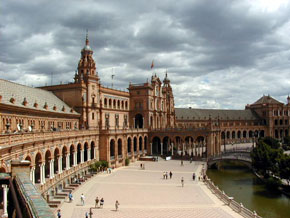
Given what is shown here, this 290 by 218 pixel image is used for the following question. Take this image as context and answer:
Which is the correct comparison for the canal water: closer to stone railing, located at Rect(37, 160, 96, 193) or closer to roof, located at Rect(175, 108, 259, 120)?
stone railing, located at Rect(37, 160, 96, 193)

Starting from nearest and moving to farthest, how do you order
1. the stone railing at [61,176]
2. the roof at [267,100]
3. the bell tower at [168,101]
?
the stone railing at [61,176] → the bell tower at [168,101] → the roof at [267,100]

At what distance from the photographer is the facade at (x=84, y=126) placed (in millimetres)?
36500

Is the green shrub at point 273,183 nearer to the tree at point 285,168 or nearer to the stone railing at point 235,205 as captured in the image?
the tree at point 285,168

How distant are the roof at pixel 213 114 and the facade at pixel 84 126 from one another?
5.10 feet

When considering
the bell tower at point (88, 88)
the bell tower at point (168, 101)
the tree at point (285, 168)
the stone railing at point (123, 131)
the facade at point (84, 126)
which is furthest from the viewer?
the bell tower at point (168, 101)

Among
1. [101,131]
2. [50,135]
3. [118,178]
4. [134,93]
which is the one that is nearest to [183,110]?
[134,93]

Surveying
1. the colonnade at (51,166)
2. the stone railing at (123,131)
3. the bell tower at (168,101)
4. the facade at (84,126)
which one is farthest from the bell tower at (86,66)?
the bell tower at (168,101)

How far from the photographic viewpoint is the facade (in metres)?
36.5

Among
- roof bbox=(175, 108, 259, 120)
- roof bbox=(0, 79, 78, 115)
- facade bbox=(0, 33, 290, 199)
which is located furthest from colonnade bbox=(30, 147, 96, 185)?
roof bbox=(175, 108, 259, 120)

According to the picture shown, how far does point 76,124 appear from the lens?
63969mm

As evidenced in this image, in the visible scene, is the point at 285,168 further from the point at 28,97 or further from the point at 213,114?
the point at 213,114

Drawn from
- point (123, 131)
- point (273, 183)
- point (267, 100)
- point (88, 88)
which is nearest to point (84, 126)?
point (88, 88)

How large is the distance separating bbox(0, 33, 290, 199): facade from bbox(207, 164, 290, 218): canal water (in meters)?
11.8

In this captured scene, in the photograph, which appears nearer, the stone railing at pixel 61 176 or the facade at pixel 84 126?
the stone railing at pixel 61 176
